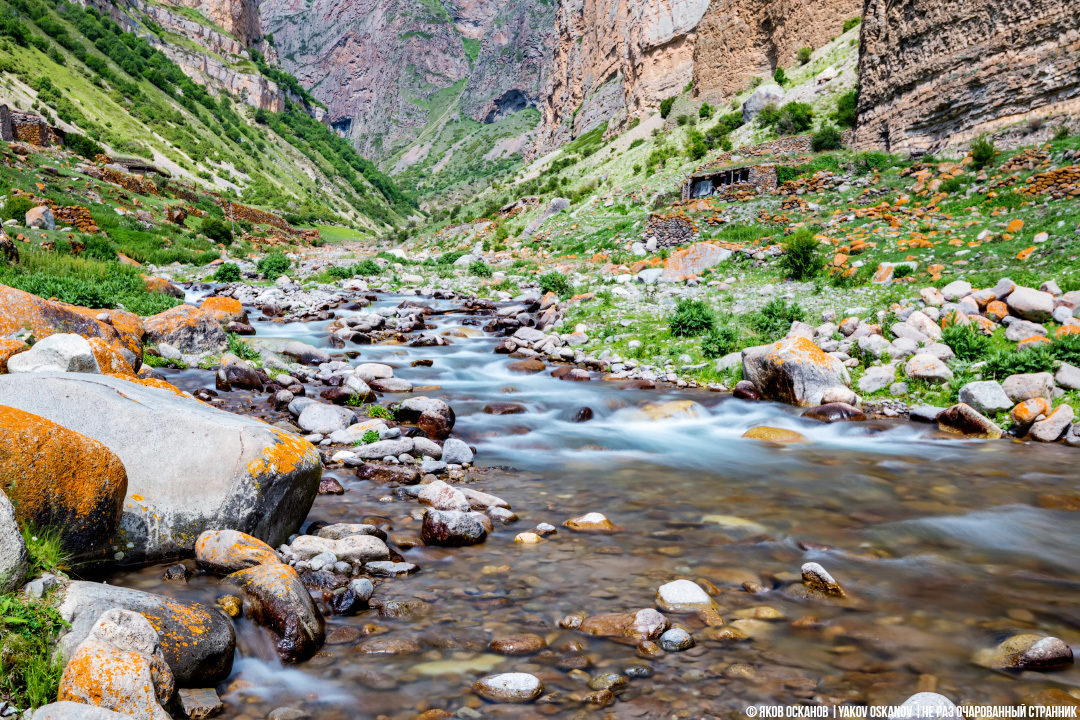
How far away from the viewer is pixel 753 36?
4191cm

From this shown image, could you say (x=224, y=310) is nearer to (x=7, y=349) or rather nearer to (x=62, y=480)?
(x=7, y=349)

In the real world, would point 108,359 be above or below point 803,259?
below

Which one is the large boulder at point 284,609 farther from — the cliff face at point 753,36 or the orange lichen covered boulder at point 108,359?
the cliff face at point 753,36

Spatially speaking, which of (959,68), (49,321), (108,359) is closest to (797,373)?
(108,359)

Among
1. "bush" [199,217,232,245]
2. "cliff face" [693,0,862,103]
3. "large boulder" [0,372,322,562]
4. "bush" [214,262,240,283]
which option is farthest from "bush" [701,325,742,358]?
"bush" [199,217,232,245]

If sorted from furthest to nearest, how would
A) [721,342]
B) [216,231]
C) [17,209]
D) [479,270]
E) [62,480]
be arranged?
[216,231] < [479,270] < [17,209] < [721,342] < [62,480]

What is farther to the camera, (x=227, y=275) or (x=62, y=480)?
(x=227, y=275)

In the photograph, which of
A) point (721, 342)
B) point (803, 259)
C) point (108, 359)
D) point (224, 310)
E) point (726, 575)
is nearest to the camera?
point (726, 575)

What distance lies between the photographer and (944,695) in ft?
10.2

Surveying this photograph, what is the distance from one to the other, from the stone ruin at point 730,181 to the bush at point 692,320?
1276cm

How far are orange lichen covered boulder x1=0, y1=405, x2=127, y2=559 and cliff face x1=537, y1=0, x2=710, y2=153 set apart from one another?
5978cm

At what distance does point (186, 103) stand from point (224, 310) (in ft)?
337

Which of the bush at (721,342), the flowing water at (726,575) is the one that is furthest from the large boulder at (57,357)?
the bush at (721,342)

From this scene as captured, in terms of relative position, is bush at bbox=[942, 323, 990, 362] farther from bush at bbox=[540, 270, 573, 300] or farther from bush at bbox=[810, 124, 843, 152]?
bush at bbox=[810, 124, 843, 152]
